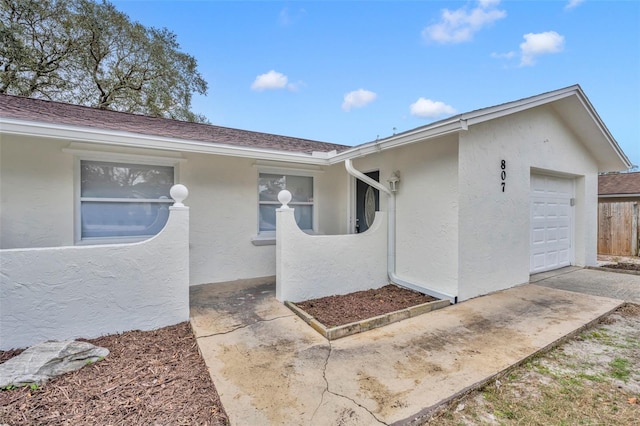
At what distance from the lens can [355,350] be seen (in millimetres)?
3285

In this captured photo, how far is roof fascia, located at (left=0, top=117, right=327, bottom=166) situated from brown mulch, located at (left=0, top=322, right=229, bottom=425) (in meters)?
2.62

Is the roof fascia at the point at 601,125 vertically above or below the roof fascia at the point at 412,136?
above

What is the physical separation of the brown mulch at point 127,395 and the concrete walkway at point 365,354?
0.16 meters

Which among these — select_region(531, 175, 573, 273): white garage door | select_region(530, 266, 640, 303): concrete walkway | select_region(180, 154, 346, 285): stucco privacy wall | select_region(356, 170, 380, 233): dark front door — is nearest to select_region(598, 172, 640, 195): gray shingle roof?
select_region(531, 175, 573, 273): white garage door

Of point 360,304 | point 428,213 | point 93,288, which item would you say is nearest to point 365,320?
point 360,304

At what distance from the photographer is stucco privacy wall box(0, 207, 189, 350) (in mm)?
3189

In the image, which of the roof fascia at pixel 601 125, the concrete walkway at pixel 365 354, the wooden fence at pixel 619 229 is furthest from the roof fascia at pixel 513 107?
the wooden fence at pixel 619 229

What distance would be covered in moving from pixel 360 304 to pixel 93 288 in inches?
144

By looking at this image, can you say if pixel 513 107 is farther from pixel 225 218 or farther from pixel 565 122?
pixel 225 218

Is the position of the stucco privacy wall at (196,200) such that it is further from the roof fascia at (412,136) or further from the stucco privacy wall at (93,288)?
the roof fascia at (412,136)

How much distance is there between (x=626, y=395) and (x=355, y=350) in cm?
241

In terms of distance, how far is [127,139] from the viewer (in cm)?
423

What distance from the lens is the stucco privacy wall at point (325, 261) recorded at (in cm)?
473

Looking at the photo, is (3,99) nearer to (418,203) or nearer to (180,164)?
(180,164)
